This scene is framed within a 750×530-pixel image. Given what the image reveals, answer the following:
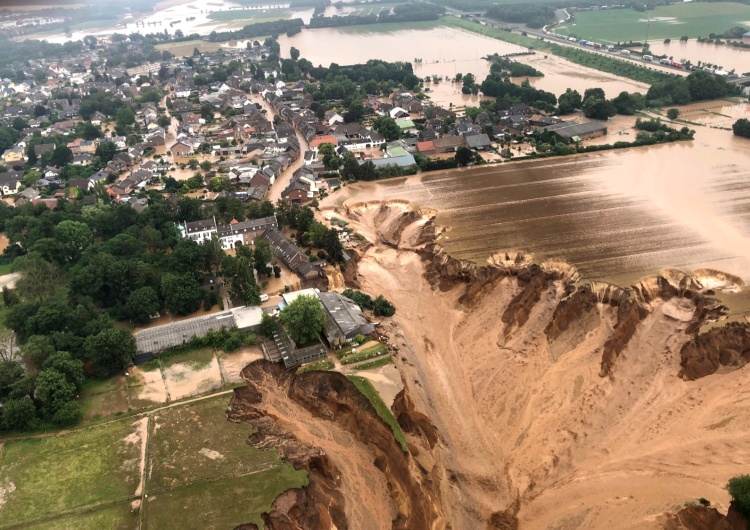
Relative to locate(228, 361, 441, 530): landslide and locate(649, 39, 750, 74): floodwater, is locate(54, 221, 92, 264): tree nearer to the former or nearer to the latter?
locate(228, 361, 441, 530): landslide

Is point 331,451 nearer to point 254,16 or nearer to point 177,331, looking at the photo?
point 177,331

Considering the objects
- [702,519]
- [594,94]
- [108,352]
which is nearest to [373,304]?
[108,352]

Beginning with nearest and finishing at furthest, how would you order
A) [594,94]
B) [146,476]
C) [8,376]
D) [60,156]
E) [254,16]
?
[146,476], [8,376], [60,156], [594,94], [254,16]

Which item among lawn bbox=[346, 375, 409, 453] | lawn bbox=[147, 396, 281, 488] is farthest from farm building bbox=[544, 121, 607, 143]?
lawn bbox=[147, 396, 281, 488]

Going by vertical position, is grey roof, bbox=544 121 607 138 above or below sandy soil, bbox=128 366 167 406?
above

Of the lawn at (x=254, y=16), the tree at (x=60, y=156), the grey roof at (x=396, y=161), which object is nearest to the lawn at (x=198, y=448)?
the grey roof at (x=396, y=161)

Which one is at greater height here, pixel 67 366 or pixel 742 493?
pixel 742 493

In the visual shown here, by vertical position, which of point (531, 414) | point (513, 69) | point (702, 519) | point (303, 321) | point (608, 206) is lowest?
point (531, 414)
